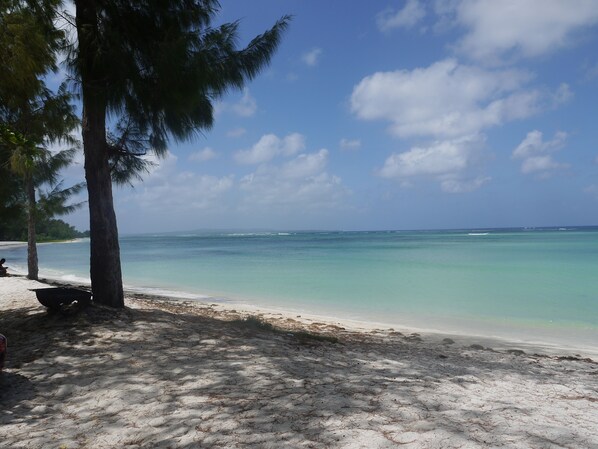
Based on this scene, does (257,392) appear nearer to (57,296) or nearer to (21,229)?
(57,296)

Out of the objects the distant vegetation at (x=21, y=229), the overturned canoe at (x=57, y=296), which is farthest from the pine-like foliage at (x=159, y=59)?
the distant vegetation at (x=21, y=229)

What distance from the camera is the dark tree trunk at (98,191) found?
617cm

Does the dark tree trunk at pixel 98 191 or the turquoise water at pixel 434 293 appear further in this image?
the turquoise water at pixel 434 293

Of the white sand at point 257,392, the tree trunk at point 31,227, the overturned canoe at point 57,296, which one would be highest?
the tree trunk at point 31,227

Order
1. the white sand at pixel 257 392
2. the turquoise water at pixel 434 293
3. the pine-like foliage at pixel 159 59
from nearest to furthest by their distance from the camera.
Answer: the white sand at pixel 257 392 < the pine-like foliage at pixel 159 59 < the turquoise water at pixel 434 293

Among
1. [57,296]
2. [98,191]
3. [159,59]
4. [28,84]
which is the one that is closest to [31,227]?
[98,191]

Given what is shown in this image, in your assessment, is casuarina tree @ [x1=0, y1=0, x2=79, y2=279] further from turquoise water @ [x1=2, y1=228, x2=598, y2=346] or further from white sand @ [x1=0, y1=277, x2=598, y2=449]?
turquoise water @ [x1=2, y1=228, x2=598, y2=346]

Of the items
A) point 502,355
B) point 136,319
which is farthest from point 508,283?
point 136,319

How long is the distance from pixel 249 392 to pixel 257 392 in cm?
7

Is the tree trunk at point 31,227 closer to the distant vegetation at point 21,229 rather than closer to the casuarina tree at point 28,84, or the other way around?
the distant vegetation at point 21,229

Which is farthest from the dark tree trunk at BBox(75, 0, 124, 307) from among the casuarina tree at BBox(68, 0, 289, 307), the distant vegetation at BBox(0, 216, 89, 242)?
the distant vegetation at BBox(0, 216, 89, 242)

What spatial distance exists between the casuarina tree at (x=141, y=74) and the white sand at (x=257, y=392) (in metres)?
1.52

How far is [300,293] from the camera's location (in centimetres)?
1677

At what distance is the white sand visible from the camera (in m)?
2.93
